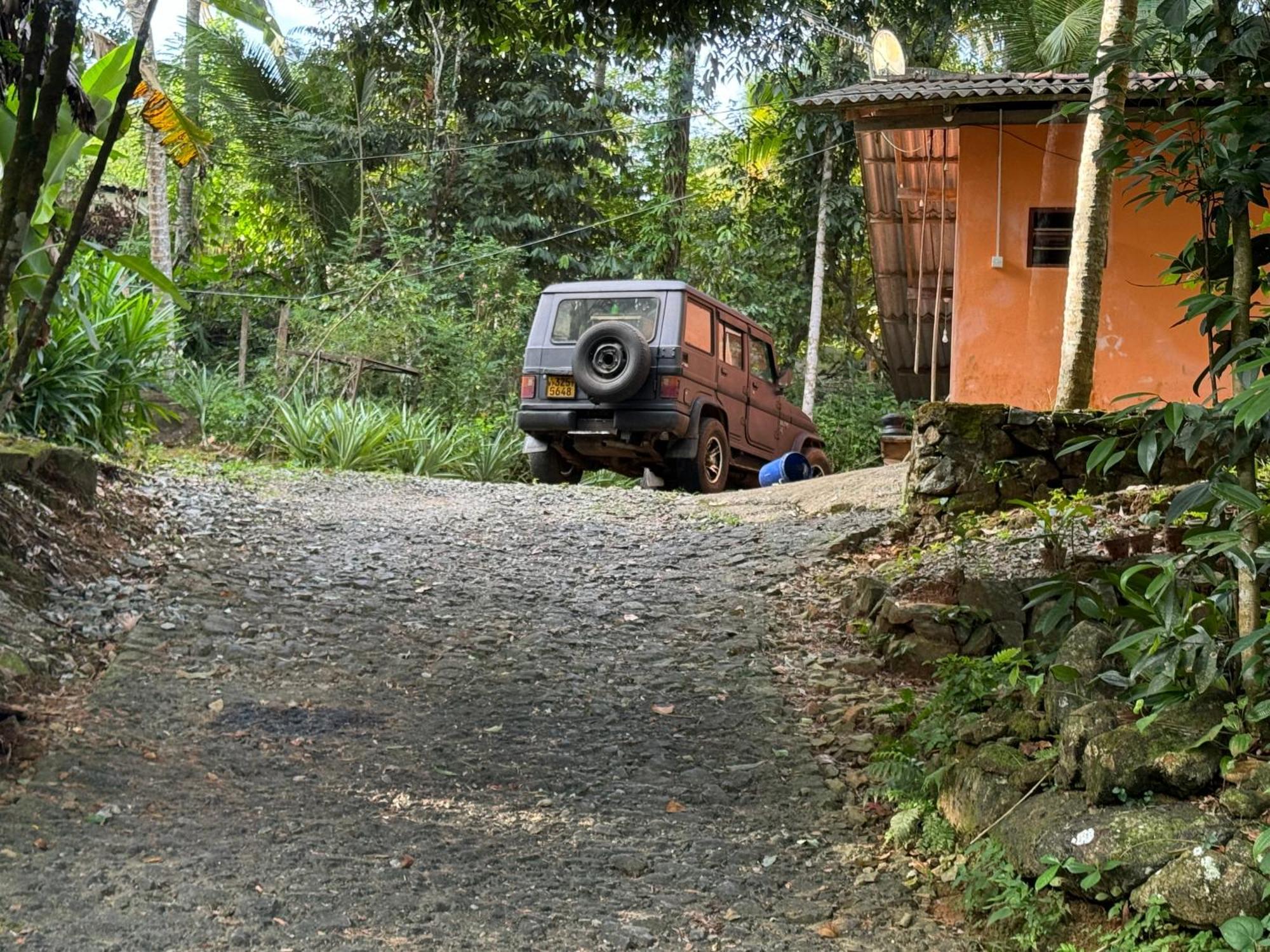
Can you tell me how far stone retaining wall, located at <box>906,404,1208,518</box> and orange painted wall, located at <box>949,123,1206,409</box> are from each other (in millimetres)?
3008

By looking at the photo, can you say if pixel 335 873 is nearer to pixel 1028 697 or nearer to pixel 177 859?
pixel 177 859

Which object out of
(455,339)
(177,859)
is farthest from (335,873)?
(455,339)

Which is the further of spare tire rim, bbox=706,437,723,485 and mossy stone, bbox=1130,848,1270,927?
spare tire rim, bbox=706,437,723,485

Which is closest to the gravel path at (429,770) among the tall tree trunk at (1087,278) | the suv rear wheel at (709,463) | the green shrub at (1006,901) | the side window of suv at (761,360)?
the green shrub at (1006,901)

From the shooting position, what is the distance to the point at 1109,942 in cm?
317

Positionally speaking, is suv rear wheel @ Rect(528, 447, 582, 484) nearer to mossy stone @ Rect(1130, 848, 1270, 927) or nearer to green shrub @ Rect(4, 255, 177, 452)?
green shrub @ Rect(4, 255, 177, 452)

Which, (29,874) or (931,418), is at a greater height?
(931,418)

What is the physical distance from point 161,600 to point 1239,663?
4.59 m

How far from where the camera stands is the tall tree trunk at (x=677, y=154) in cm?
2080

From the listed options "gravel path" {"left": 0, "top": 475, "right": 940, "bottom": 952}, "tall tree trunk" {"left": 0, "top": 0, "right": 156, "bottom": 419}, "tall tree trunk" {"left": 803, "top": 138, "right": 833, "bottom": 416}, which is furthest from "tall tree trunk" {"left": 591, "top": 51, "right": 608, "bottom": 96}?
"tall tree trunk" {"left": 0, "top": 0, "right": 156, "bottom": 419}

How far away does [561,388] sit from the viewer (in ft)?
39.5

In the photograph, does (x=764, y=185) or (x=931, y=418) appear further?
(x=764, y=185)

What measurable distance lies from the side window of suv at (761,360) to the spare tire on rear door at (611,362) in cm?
201

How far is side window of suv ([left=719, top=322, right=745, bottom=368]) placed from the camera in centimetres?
1282
